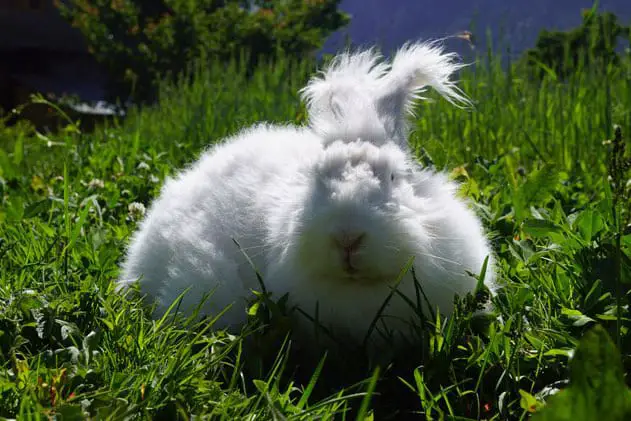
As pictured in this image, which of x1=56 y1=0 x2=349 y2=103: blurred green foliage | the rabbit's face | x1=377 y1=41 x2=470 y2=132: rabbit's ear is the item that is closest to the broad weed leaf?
the rabbit's face

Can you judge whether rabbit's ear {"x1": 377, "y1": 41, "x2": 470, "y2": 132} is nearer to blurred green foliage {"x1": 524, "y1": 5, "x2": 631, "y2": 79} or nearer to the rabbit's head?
the rabbit's head

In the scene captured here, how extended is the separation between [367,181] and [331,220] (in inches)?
6.9

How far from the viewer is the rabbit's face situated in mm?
1864

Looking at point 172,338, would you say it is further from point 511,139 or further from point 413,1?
point 413,1

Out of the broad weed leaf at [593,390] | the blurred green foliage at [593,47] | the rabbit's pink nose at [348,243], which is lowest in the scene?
the rabbit's pink nose at [348,243]

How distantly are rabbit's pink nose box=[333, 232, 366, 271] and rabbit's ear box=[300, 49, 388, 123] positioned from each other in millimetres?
560

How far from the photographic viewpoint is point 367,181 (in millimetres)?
1968

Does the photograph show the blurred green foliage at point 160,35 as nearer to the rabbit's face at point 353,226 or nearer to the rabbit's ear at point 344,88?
the rabbit's ear at point 344,88

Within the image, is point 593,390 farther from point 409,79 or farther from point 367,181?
point 409,79

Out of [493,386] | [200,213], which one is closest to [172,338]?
[200,213]

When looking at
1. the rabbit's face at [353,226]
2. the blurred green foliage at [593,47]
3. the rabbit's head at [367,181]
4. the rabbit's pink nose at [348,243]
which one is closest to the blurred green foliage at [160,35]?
the blurred green foliage at [593,47]

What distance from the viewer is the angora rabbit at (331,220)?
193cm

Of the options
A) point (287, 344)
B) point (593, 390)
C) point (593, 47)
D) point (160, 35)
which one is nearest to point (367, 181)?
point (287, 344)

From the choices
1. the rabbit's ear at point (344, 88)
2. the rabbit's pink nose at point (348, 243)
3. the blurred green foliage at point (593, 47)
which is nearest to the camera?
the rabbit's pink nose at point (348, 243)
